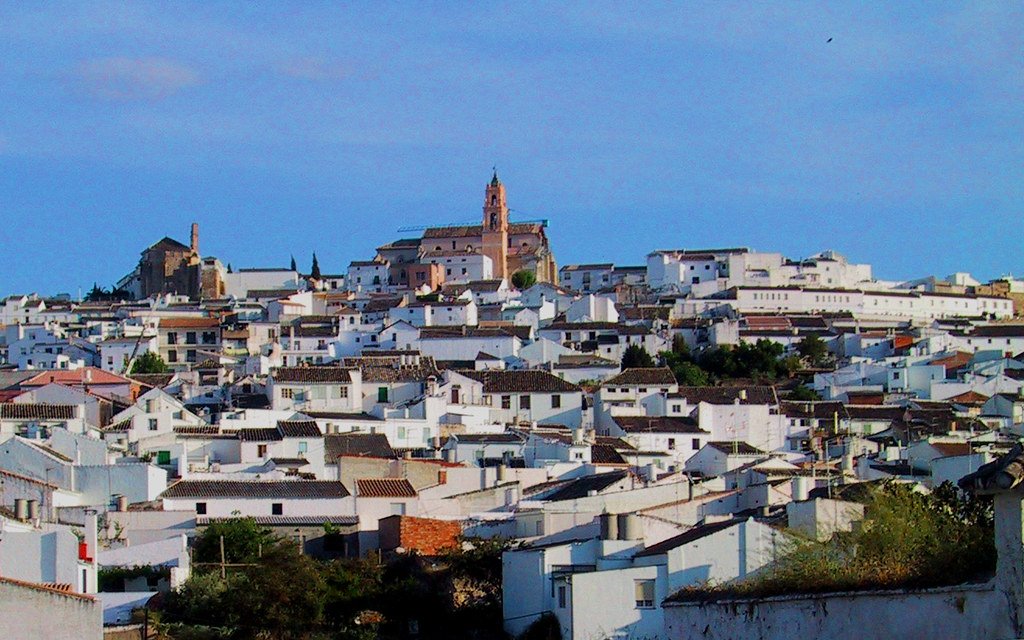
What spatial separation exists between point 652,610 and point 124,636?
27.4 ft

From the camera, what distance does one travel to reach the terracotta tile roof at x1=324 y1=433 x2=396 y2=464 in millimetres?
42688

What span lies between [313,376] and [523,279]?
38.0 m

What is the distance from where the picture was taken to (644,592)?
2375 centimetres

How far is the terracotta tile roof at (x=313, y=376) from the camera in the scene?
53906 millimetres

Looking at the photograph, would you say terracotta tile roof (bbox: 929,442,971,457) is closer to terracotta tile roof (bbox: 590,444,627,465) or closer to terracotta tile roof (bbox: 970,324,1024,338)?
terracotta tile roof (bbox: 590,444,627,465)

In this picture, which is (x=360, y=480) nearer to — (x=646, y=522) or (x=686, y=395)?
(x=646, y=522)

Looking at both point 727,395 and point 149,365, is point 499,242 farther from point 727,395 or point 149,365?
point 727,395

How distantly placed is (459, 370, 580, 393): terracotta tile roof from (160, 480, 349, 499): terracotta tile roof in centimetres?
1768

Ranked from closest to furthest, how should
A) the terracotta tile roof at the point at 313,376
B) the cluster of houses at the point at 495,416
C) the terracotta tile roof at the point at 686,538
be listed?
1. the terracotta tile roof at the point at 686,538
2. the cluster of houses at the point at 495,416
3. the terracotta tile roof at the point at 313,376

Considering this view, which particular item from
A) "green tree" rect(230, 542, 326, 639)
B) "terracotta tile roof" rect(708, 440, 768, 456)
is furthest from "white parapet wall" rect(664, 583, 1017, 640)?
"terracotta tile roof" rect(708, 440, 768, 456)

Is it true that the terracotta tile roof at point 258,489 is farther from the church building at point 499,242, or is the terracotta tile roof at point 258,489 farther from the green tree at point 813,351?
the church building at point 499,242

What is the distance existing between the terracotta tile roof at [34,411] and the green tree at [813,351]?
33536 millimetres

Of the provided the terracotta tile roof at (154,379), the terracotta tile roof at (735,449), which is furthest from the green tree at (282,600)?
the terracotta tile roof at (154,379)

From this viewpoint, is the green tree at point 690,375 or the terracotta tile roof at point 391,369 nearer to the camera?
the terracotta tile roof at point 391,369
